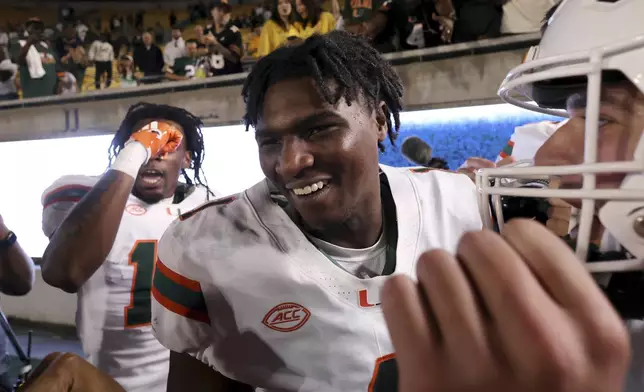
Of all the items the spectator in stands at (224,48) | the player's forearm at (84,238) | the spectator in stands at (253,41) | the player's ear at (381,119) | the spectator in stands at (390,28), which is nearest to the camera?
the player's ear at (381,119)

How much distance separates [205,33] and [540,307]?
18.9 feet

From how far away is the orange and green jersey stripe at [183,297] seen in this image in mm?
844

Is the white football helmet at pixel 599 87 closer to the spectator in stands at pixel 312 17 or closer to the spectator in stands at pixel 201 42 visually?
the spectator in stands at pixel 312 17

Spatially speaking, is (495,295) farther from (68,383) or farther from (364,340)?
(68,383)

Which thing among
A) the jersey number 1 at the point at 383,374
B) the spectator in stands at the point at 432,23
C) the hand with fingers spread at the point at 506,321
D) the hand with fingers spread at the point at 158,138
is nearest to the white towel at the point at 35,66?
the spectator in stands at the point at 432,23

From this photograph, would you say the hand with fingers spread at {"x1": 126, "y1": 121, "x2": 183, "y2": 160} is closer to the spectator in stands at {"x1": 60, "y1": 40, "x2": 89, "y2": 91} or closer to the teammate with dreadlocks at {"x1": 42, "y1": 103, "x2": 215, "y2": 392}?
the teammate with dreadlocks at {"x1": 42, "y1": 103, "x2": 215, "y2": 392}

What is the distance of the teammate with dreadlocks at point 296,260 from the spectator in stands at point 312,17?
11.5ft

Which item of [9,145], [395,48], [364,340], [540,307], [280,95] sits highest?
[395,48]

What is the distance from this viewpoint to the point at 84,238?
133 cm

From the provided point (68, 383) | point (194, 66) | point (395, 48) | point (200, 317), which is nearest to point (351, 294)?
point (200, 317)

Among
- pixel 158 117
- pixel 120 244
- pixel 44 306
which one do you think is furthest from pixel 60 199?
pixel 44 306

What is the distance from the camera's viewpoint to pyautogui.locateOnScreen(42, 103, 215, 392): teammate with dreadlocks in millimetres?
1351

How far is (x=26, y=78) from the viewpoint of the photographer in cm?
589

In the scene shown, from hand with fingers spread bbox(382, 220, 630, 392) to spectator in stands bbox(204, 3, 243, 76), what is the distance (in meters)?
4.54
